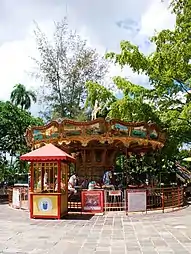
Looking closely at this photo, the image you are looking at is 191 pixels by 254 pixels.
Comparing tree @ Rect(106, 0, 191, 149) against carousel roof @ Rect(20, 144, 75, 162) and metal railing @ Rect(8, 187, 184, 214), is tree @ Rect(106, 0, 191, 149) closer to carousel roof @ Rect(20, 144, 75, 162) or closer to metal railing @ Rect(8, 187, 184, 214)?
metal railing @ Rect(8, 187, 184, 214)

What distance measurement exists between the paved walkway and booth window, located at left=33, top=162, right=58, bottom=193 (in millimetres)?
1366

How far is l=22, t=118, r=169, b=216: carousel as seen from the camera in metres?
17.8

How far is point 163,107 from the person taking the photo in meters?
22.3

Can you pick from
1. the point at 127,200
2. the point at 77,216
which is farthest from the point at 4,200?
the point at 127,200

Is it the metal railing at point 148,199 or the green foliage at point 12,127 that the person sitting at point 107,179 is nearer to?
the metal railing at point 148,199

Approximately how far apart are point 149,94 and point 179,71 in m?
2.56

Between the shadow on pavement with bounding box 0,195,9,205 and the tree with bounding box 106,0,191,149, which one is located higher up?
the tree with bounding box 106,0,191,149

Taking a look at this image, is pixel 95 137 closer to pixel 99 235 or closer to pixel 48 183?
pixel 48 183

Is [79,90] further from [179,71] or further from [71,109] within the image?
[179,71]

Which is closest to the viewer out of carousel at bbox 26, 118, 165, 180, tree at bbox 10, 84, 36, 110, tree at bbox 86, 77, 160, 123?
carousel at bbox 26, 118, 165, 180

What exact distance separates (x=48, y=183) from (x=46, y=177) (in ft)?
0.85

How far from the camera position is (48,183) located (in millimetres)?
15125

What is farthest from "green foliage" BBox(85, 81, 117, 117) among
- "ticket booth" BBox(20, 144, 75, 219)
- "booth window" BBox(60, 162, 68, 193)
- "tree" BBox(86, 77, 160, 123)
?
"ticket booth" BBox(20, 144, 75, 219)

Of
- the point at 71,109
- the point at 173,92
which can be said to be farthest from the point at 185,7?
the point at 71,109
